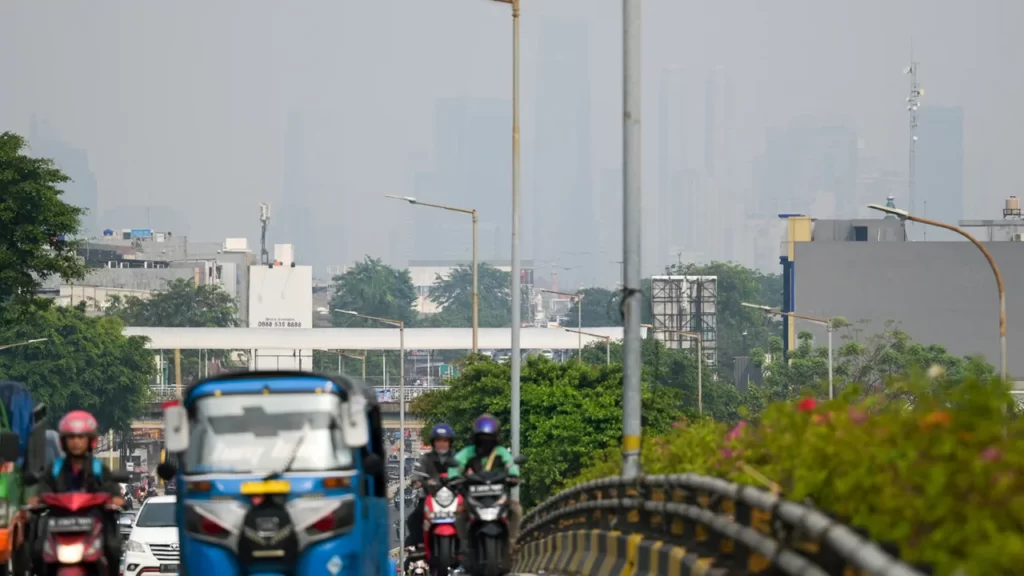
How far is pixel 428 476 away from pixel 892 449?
9620 millimetres

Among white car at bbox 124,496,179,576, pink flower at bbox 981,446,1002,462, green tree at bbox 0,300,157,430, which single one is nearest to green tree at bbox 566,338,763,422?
green tree at bbox 0,300,157,430

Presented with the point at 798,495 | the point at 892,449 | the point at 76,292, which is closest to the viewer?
the point at 892,449

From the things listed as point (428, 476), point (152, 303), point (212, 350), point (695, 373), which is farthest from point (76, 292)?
point (428, 476)

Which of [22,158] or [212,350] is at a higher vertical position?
[22,158]

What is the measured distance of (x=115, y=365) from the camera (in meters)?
109

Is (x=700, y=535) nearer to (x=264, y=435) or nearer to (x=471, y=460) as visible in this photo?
(x=264, y=435)

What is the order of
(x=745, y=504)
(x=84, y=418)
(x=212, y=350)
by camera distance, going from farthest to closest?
(x=212, y=350), (x=84, y=418), (x=745, y=504)

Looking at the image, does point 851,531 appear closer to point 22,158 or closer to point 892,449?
point 892,449

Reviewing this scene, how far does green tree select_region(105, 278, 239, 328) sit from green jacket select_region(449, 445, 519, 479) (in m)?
169

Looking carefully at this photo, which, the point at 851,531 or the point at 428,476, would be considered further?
the point at 428,476

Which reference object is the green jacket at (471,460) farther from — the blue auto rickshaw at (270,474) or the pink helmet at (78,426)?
the pink helmet at (78,426)

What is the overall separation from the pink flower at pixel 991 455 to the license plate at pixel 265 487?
7.65 m

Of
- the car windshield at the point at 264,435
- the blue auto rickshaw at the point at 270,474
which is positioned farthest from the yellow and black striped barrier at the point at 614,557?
the car windshield at the point at 264,435

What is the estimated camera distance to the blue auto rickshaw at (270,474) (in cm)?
1355
